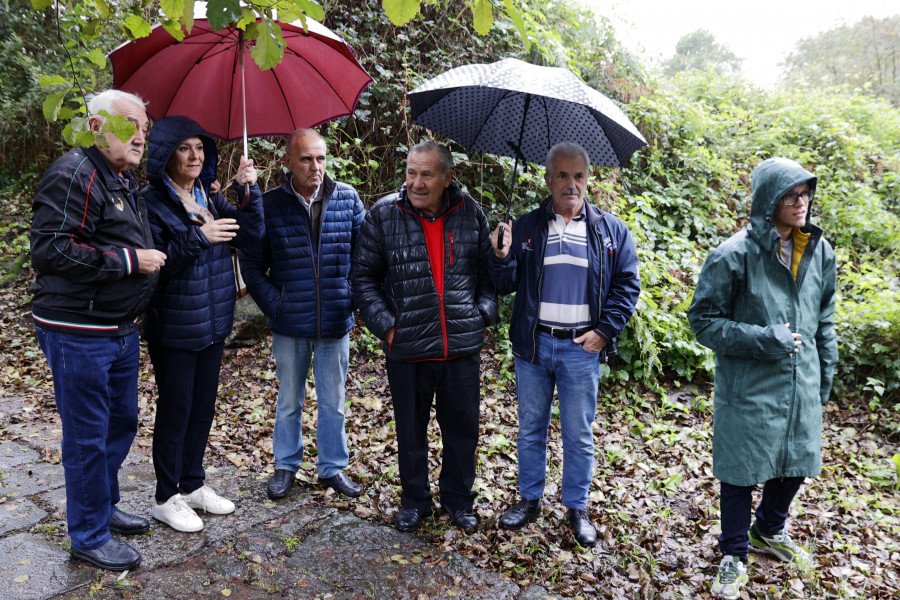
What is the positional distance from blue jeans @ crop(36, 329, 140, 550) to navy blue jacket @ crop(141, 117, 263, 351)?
0.20 metres

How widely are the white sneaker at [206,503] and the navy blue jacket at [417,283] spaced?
1.44m

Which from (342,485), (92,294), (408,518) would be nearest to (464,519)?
(408,518)

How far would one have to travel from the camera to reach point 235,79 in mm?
3820

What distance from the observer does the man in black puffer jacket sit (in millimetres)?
3604

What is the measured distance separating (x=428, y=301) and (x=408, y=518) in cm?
138

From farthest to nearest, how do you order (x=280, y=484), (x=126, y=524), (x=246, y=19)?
(x=280, y=484)
(x=126, y=524)
(x=246, y=19)

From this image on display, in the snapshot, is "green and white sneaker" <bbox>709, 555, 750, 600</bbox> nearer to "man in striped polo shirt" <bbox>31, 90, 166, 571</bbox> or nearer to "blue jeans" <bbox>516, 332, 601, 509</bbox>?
"blue jeans" <bbox>516, 332, 601, 509</bbox>

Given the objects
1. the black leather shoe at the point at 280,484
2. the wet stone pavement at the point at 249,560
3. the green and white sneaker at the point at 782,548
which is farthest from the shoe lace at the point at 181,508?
the green and white sneaker at the point at 782,548

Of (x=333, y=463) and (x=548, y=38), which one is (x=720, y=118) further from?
(x=333, y=463)

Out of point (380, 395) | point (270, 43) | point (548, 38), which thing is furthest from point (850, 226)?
point (270, 43)

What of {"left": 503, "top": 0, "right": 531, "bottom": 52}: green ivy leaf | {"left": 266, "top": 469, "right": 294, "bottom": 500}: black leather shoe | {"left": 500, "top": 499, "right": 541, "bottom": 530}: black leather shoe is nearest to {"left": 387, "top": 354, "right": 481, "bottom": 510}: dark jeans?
{"left": 500, "top": 499, "right": 541, "bottom": 530}: black leather shoe

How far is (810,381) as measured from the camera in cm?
331

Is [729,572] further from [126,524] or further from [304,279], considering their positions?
[126,524]

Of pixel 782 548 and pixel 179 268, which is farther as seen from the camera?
pixel 782 548
